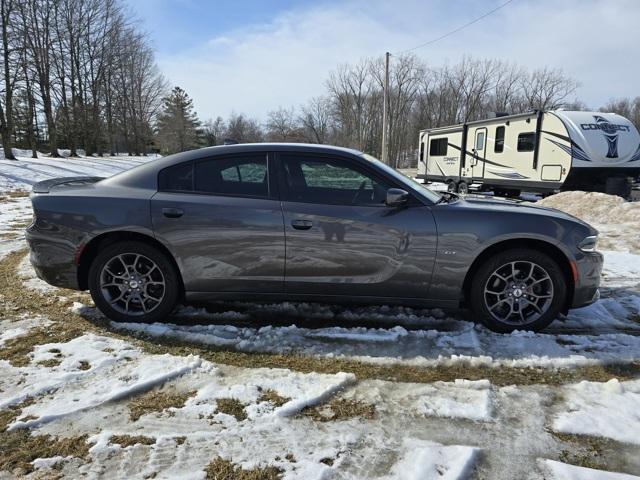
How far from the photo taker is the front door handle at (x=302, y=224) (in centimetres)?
362

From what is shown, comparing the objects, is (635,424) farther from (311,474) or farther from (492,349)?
(311,474)

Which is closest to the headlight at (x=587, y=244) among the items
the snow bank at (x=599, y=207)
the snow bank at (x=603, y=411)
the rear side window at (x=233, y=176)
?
the snow bank at (x=603, y=411)

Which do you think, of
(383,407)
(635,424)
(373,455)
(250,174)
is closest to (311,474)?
(373,455)

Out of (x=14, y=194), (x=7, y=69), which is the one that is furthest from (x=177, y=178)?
(x=7, y=69)

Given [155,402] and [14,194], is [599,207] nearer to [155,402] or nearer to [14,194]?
[155,402]

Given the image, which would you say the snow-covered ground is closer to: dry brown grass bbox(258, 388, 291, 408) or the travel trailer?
dry brown grass bbox(258, 388, 291, 408)

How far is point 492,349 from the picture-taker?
3.44 m

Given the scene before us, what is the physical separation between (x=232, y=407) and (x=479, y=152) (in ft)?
54.6

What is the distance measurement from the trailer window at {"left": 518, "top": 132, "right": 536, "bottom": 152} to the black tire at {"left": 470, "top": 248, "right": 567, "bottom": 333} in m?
11.9

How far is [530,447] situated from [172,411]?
203cm

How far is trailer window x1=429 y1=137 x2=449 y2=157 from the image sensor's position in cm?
1973

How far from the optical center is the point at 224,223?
3.69 m

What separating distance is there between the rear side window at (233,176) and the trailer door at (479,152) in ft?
48.4

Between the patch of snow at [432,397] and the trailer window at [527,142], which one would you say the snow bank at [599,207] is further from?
the patch of snow at [432,397]
